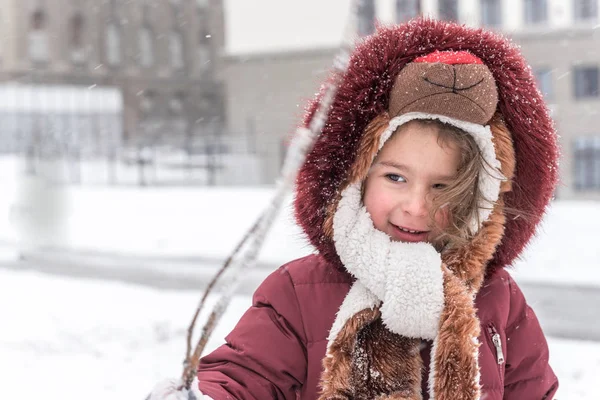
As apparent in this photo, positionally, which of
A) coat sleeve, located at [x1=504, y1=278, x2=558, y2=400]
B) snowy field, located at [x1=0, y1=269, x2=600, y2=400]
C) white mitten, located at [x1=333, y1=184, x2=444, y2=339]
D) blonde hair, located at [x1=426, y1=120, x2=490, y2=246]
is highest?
blonde hair, located at [x1=426, y1=120, x2=490, y2=246]

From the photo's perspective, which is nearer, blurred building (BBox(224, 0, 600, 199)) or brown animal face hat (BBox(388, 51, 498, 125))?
brown animal face hat (BBox(388, 51, 498, 125))

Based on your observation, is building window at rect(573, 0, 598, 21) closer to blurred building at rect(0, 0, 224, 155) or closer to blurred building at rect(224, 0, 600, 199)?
blurred building at rect(224, 0, 600, 199)

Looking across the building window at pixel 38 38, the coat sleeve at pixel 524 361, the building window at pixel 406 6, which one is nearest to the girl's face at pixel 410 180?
the coat sleeve at pixel 524 361

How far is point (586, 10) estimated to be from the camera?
17141 mm

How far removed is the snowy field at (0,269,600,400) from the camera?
3344 mm

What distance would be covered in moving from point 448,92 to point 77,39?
2402cm

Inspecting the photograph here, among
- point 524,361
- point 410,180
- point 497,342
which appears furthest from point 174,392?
point 524,361

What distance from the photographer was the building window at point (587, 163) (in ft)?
53.7

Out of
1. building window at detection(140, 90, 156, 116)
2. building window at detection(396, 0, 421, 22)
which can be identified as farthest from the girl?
building window at detection(140, 90, 156, 116)

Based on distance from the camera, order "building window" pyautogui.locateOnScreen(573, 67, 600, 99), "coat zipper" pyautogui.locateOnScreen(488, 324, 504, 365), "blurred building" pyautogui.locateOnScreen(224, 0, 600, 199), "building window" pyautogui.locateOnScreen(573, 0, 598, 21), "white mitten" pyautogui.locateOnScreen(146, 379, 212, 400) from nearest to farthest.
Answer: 1. "white mitten" pyautogui.locateOnScreen(146, 379, 212, 400)
2. "coat zipper" pyautogui.locateOnScreen(488, 324, 504, 365)
3. "blurred building" pyautogui.locateOnScreen(224, 0, 600, 199)
4. "building window" pyautogui.locateOnScreen(573, 67, 600, 99)
5. "building window" pyautogui.locateOnScreen(573, 0, 598, 21)

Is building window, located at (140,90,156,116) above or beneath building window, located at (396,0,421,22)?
beneath

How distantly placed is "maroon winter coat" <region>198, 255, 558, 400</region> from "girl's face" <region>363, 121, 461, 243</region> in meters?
0.17

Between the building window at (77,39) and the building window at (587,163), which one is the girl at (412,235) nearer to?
the building window at (587,163)

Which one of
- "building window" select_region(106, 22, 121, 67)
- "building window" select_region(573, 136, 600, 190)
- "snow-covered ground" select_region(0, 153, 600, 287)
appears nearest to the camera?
"snow-covered ground" select_region(0, 153, 600, 287)
